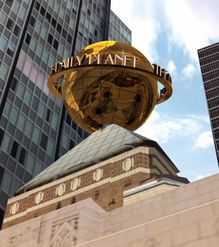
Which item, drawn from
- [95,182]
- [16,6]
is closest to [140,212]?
[95,182]

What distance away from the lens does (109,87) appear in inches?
1099

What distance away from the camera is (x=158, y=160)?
22.0m

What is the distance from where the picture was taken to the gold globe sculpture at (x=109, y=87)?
27.9 m

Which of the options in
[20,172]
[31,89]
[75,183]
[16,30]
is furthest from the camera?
[16,30]

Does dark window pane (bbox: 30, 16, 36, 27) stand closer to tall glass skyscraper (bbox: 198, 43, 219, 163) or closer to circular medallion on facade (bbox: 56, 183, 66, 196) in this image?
circular medallion on facade (bbox: 56, 183, 66, 196)

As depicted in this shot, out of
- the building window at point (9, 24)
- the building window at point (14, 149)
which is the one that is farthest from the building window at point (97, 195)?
the building window at point (9, 24)

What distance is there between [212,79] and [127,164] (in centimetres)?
11662

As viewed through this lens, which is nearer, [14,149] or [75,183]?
[75,183]

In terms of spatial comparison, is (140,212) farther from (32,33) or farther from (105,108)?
(32,33)

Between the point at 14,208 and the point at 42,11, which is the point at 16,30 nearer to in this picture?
Answer: the point at 42,11

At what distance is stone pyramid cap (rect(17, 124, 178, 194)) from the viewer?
22562 millimetres

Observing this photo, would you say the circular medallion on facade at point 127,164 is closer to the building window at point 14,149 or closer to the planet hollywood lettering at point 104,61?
the planet hollywood lettering at point 104,61

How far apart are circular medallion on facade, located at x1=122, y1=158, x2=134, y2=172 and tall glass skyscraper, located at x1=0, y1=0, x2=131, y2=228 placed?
2876 cm

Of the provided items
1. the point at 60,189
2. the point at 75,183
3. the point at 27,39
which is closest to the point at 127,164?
the point at 75,183
